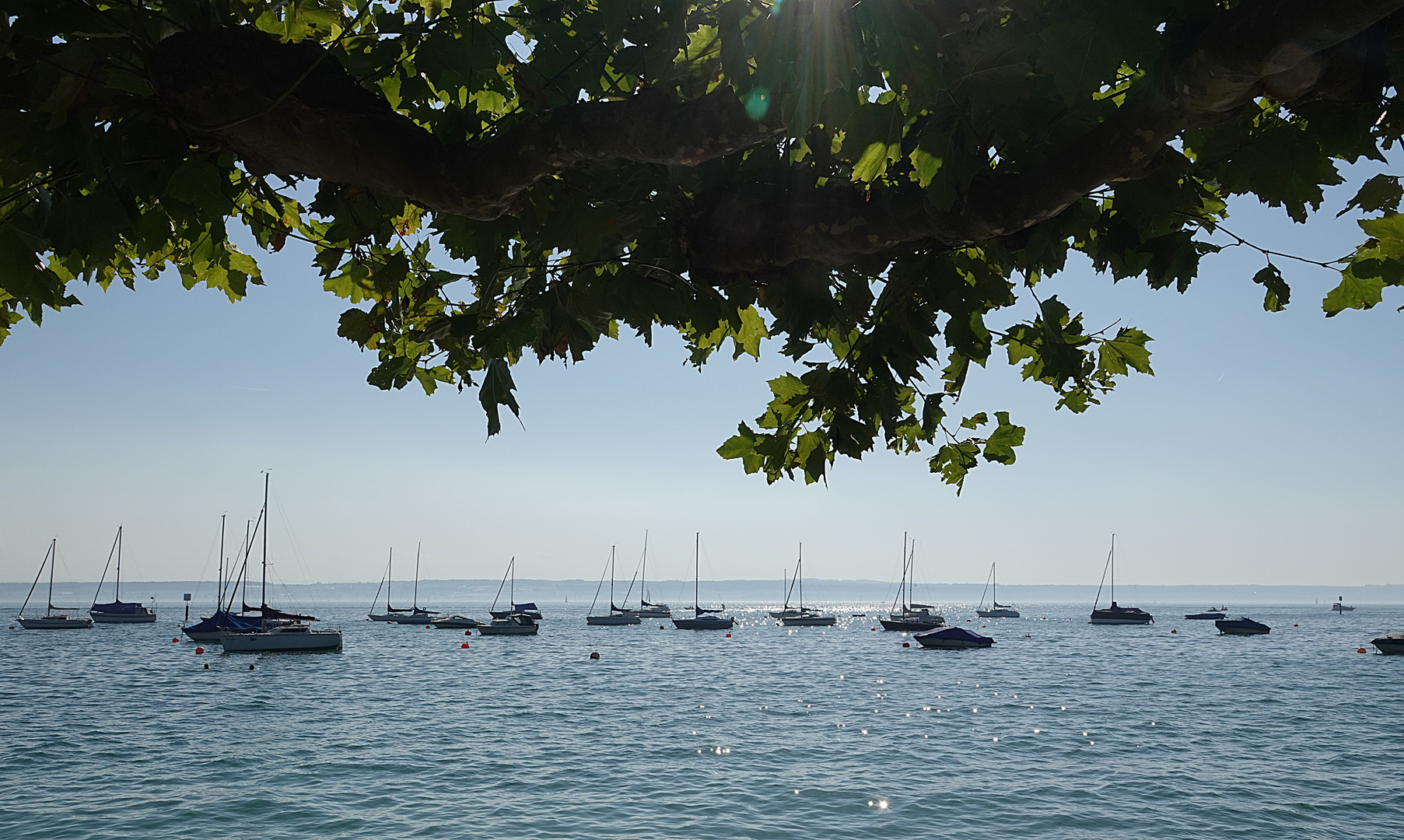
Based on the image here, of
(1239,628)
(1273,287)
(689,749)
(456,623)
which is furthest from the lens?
(1239,628)

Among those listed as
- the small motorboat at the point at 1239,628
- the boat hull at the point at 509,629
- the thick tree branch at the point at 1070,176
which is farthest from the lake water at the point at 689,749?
the small motorboat at the point at 1239,628

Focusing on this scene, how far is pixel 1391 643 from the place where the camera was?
245 feet

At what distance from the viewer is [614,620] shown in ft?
401

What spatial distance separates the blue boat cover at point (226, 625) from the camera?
234 ft

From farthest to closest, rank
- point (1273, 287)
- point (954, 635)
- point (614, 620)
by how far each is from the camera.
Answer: point (614, 620)
point (954, 635)
point (1273, 287)

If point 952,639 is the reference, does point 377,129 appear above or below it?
above

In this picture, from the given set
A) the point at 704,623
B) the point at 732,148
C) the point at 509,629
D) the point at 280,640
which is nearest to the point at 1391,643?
the point at 704,623

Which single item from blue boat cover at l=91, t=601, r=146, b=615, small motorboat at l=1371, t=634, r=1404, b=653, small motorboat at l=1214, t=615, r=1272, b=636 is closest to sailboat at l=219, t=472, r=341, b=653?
blue boat cover at l=91, t=601, r=146, b=615

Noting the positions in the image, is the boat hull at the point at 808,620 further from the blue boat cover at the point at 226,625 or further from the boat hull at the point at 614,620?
the blue boat cover at the point at 226,625

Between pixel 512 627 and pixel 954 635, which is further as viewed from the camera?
pixel 512 627

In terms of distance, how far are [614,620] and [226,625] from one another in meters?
56.4

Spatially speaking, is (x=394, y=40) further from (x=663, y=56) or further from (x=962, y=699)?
(x=962, y=699)

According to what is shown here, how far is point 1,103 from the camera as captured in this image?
1813 mm

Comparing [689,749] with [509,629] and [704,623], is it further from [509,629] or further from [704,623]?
[704,623]
